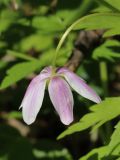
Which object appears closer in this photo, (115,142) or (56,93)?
(56,93)

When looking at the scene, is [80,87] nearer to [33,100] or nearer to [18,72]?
[33,100]

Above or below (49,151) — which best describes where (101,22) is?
above

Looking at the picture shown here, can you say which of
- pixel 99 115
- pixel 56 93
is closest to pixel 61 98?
pixel 56 93

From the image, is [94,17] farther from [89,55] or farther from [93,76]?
[93,76]

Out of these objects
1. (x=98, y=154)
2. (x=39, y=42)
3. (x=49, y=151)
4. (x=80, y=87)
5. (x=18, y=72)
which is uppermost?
(x=80, y=87)

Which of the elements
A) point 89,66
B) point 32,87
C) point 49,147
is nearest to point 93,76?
point 89,66

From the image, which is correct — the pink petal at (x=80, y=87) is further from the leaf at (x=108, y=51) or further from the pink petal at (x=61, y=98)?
the leaf at (x=108, y=51)

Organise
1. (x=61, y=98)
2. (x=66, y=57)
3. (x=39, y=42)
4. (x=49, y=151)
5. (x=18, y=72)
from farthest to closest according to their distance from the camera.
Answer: (x=39, y=42), (x=49, y=151), (x=66, y=57), (x=18, y=72), (x=61, y=98)
